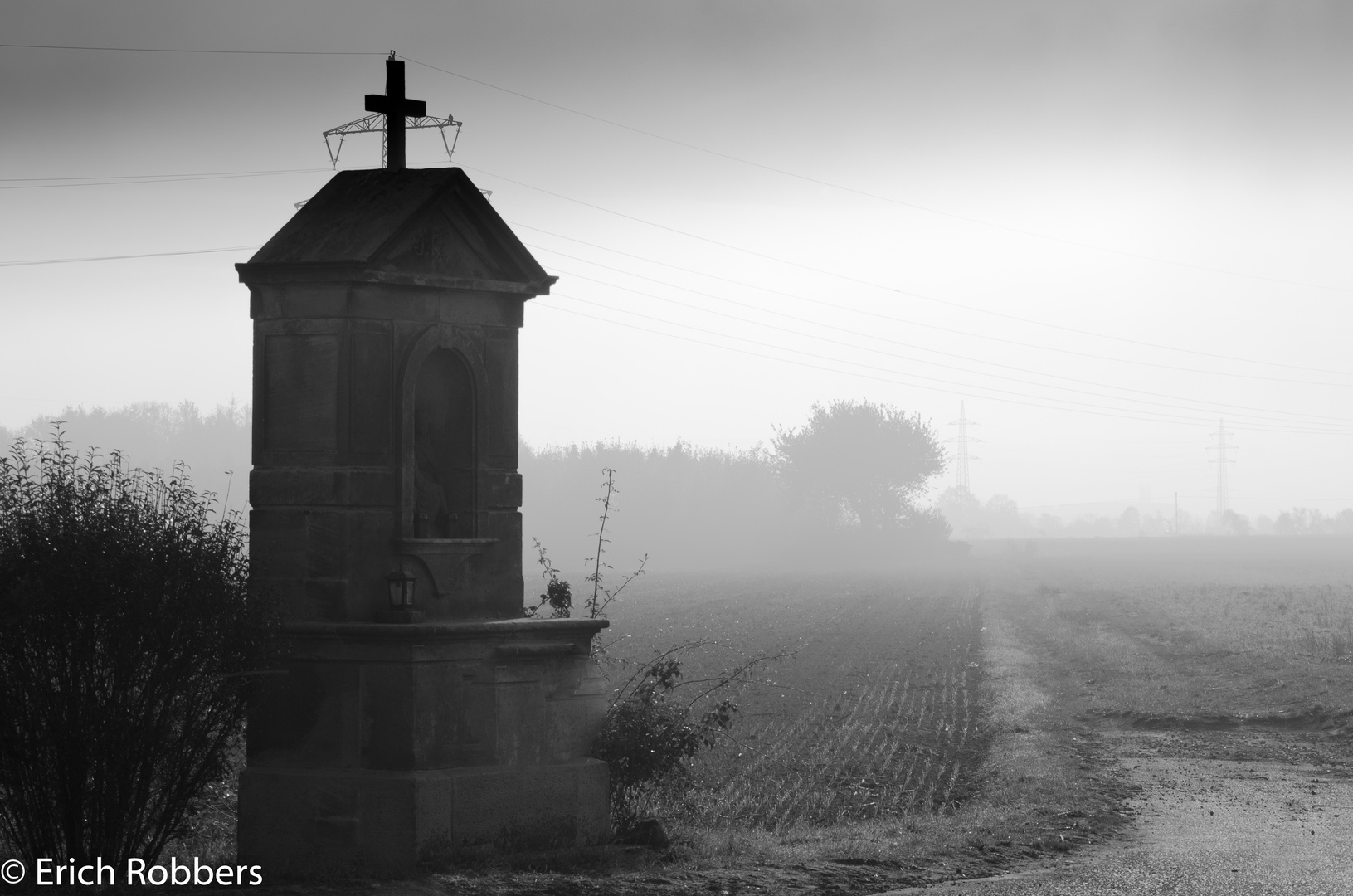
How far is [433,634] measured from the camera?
11.4 meters

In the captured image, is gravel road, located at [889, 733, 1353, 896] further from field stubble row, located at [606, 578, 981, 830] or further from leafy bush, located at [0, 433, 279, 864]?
leafy bush, located at [0, 433, 279, 864]

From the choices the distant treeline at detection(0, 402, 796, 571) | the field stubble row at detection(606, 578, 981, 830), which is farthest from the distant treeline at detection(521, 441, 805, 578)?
the field stubble row at detection(606, 578, 981, 830)

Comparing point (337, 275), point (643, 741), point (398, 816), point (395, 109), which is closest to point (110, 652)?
point (398, 816)

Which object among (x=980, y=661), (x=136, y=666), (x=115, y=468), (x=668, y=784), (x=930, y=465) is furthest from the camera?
(x=930, y=465)

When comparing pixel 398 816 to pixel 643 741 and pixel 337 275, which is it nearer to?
pixel 643 741

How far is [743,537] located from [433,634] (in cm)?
11666

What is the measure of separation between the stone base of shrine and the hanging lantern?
1.33 metres

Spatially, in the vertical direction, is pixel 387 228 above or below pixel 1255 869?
above

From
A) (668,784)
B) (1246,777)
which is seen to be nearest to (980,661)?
(1246,777)

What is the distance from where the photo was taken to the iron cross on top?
13.0 m

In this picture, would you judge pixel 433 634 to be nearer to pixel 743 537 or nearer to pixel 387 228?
pixel 387 228

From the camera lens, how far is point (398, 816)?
11109 mm

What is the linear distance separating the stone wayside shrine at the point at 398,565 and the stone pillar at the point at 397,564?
0.05ft

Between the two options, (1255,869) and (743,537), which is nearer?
(1255,869)
